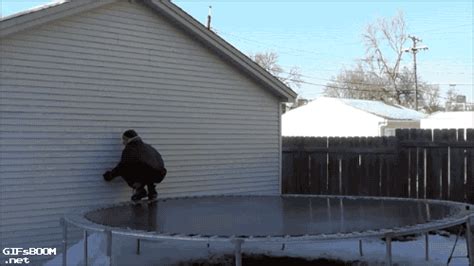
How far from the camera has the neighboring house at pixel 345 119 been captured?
82.0ft

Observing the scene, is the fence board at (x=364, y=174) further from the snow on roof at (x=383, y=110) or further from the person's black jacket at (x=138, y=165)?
the snow on roof at (x=383, y=110)

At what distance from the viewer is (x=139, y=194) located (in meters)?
7.28

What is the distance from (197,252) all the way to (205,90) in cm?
286

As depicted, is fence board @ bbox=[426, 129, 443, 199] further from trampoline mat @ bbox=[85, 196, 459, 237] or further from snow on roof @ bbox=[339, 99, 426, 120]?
snow on roof @ bbox=[339, 99, 426, 120]

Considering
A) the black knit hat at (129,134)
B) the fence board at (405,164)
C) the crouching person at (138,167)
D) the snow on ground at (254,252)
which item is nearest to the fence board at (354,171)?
the fence board at (405,164)

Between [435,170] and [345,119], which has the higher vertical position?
[345,119]

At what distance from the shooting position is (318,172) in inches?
432

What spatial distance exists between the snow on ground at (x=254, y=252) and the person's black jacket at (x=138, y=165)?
32.6 inches

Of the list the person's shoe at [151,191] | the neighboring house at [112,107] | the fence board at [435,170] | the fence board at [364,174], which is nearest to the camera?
the neighboring house at [112,107]

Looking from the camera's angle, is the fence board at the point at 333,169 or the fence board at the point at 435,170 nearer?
the fence board at the point at 435,170

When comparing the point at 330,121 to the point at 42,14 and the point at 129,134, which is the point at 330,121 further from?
the point at 42,14

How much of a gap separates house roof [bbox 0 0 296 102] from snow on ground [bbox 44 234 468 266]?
8.54 ft

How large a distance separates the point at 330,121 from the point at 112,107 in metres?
19.3

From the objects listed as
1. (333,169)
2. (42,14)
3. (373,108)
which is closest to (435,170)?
(333,169)
